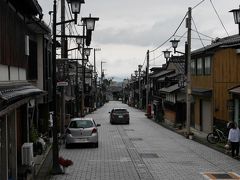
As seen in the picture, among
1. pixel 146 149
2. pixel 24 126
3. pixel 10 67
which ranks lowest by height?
pixel 146 149

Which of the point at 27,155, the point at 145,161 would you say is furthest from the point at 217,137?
the point at 27,155

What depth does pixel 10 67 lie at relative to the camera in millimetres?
14578

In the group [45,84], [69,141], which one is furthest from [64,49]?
[69,141]

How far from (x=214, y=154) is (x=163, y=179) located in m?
7.89

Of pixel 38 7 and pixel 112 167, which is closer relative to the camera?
pixel 38 7

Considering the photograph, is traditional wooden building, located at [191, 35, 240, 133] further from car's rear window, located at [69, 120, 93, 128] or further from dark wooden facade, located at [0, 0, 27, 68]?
dark wooden facade, located at [0, 0, 27, 68]

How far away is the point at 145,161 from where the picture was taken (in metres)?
21.9

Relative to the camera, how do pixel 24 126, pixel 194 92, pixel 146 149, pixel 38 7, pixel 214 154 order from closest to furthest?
1. pixel 38 7
2. pixel 24 126
3. pixel 214 154
4. pixel 146 149
5. pixel 194 92

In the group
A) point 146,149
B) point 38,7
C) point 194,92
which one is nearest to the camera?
point 38,7

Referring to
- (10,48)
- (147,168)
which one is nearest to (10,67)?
(10,48)

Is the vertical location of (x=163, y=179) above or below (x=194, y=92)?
below

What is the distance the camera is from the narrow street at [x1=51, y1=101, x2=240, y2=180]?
17.9m

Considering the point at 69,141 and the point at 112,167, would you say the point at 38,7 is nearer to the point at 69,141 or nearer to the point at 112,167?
the point at 112,167

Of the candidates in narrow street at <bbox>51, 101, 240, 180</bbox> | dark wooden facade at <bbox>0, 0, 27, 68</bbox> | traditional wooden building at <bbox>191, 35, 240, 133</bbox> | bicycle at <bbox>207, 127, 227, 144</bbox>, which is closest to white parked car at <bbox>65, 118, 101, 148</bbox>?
narrow street at <bbox>51, 101, 240, 180</bbox>
